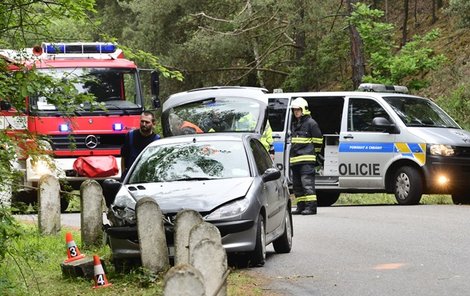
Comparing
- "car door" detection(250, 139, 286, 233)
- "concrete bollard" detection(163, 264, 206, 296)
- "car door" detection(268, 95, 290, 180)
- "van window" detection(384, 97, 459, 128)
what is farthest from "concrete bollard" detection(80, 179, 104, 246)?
"van window" detection(384, 97, 459, 128)

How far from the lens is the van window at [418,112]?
20.1 m

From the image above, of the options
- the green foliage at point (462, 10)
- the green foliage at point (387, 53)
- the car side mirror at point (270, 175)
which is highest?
the green foliage at point (462, 10)

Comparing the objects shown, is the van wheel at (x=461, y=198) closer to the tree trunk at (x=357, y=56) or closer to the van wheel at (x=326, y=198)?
the van wheel at (x=326, y=198)

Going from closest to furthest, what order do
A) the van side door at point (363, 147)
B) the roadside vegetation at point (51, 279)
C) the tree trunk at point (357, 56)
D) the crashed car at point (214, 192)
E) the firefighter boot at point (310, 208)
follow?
the roadside vegetation at point (51, 279), the crashed car at point (214, 192), the firefighter boot at point (310, 208), the van side door at point (363, 147), the tree trunk at point (357, 56)

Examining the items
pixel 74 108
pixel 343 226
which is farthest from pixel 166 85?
pixel 74 108

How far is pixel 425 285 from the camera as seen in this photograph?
10156 mm

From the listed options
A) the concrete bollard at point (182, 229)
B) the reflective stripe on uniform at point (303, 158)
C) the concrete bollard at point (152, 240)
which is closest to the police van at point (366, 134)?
the reflective stripe on uniform at point (303, 158)

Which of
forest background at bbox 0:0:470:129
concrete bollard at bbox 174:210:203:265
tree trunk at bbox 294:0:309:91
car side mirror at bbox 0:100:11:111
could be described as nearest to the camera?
car side mirror at bbox 0:100:11:111

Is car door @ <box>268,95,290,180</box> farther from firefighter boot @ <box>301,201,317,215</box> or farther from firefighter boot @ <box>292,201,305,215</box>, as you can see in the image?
firefighter boot @ <box>301,201,317,215</box>

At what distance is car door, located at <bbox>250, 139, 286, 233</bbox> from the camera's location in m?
12.1

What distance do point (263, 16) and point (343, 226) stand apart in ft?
70.1

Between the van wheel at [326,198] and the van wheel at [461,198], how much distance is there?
277 centimetres

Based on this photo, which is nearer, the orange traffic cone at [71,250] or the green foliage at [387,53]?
the orange traffic cone at [71,250]

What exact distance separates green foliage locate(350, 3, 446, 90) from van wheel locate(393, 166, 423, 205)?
8.64m
